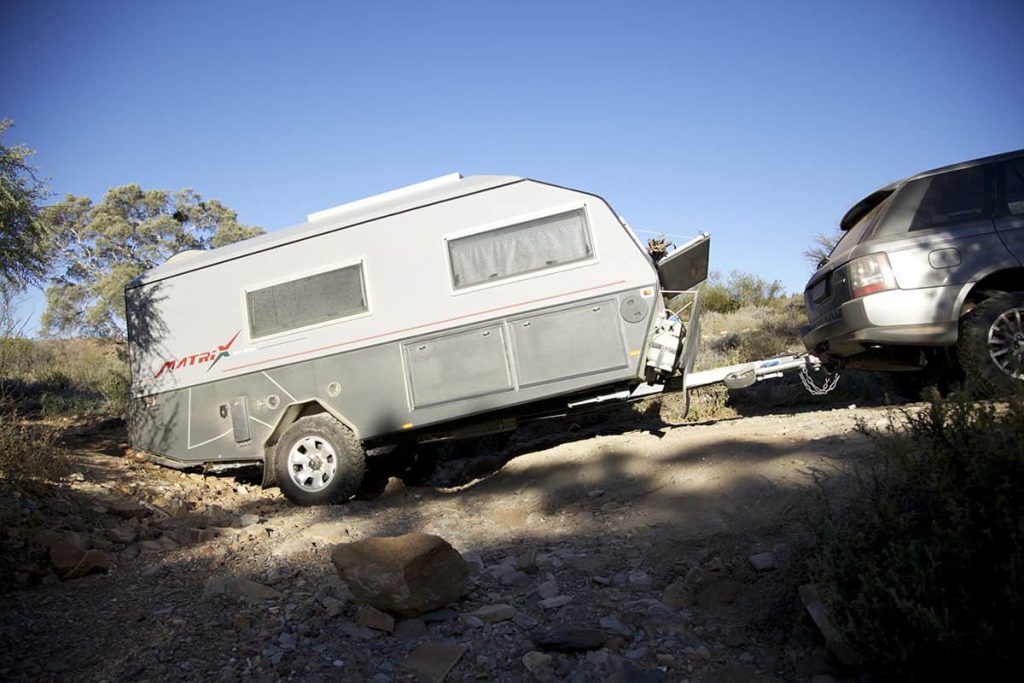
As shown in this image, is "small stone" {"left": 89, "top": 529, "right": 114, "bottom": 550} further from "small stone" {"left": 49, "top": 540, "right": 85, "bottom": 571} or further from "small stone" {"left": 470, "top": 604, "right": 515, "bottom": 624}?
"small stone" {"left": 470, "top": 604, "right": 515, "bottom": 624}

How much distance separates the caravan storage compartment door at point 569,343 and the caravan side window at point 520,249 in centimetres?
53

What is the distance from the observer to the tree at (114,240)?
22.0 meters

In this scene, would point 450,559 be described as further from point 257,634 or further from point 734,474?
point 734,474

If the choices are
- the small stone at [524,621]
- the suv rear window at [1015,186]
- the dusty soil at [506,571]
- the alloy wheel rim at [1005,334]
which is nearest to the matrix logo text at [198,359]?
the dusty soil at [506,571]

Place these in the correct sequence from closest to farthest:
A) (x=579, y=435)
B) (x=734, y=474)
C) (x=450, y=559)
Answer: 1. (x=450, y=559)
2. (x=734, y=474)
3. (x=579, y=435)

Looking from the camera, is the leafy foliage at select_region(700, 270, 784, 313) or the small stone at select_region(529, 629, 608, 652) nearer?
the small stone at select_region(529, 629, 608, 652)

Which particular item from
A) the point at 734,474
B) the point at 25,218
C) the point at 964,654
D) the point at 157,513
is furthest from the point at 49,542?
the point at 25,218

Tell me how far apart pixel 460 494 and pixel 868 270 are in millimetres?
4331

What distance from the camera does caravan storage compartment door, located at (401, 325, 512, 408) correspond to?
6.77 meters

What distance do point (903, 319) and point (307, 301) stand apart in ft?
18.6

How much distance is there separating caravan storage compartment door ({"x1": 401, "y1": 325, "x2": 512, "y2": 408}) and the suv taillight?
3.23 meters

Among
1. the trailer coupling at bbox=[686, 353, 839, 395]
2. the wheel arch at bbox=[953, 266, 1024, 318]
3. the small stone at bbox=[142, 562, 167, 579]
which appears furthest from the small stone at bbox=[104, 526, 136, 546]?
the wheel arch at bbox=[953, 266, 1024, 318]

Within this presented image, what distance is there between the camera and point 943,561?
2703 millimetres

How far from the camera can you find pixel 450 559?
4.05m
